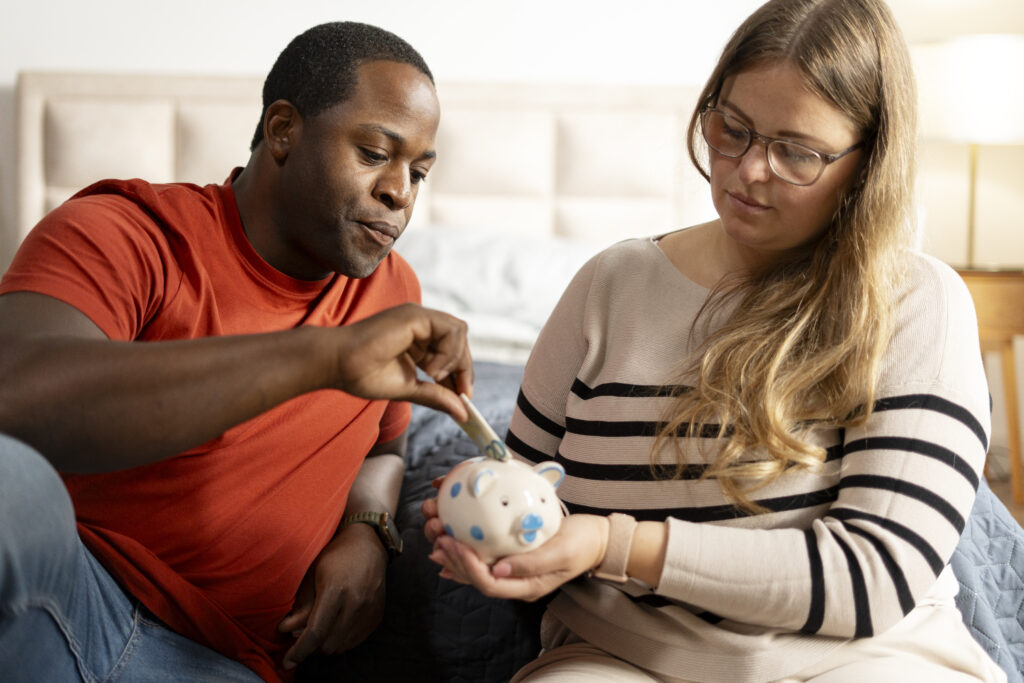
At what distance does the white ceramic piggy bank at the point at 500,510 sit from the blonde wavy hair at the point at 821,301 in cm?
18

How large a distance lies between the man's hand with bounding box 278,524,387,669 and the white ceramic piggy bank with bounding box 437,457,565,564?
0.27 meters

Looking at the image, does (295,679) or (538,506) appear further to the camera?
(295,679)

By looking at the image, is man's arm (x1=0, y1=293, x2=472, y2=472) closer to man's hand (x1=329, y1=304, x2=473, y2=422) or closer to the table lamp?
man's hand (x1=329, y1=304, x2=473, y2=422)

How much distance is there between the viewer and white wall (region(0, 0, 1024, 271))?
9.57ft

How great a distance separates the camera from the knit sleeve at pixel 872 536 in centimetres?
89

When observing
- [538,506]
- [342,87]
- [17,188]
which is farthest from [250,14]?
[538,506]

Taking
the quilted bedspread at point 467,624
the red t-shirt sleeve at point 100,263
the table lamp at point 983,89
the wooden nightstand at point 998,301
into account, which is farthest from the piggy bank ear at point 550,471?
the table lamp at point 983,89

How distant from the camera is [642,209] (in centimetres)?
284

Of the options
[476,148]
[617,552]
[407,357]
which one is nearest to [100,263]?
[407,357]

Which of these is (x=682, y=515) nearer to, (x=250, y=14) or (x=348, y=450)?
(x=348, y=450)

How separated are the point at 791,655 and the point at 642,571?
17 centimetres

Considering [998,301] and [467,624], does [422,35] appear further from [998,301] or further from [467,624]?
[467,624]

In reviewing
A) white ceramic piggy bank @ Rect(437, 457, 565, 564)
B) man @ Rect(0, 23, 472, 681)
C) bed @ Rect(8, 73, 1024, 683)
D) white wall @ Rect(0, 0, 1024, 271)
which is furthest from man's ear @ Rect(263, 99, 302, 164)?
white wall @ Rect(0, 0, 1024, 271)

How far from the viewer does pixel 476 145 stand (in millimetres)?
2875
